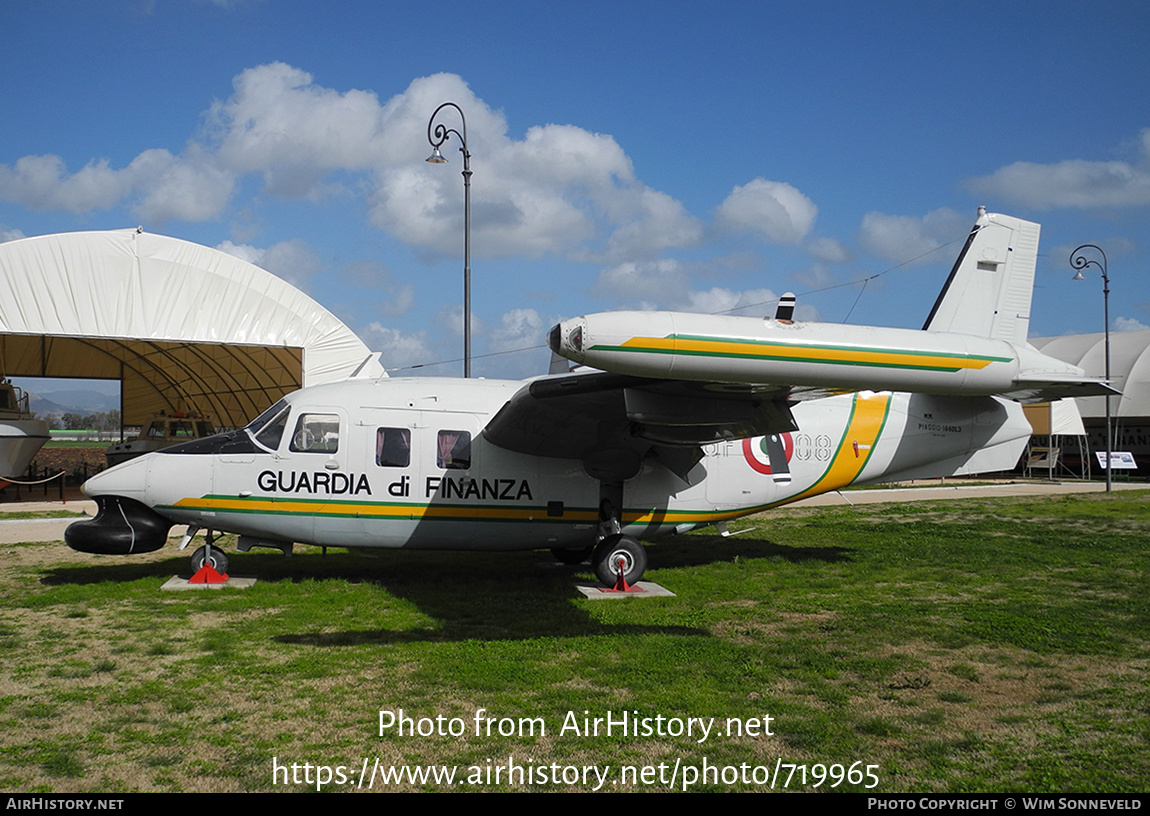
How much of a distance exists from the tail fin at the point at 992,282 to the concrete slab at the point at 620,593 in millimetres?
5541

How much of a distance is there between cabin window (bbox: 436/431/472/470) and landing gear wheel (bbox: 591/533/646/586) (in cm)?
228

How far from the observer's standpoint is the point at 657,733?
5816mm

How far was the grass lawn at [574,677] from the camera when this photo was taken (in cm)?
523

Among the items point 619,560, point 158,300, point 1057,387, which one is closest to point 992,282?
point 1057,387

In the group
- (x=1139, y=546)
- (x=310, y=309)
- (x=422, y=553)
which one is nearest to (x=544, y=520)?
(x=422, y=553)

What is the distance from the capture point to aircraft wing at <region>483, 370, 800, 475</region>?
8984mm

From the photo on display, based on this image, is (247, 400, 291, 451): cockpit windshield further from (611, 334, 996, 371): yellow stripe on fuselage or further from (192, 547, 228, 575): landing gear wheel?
(611, 334, 996, 371): yellow stripe on fuselage

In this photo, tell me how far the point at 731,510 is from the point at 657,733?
23.5 feet

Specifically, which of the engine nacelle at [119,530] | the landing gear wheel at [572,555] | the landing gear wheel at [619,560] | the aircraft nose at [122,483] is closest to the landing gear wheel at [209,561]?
the engine nacelle at [119,530]

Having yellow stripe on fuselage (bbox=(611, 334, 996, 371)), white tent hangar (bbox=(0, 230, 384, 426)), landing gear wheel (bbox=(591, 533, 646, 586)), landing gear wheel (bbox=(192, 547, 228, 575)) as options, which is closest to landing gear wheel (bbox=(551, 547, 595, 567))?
landing gear wheel (bbox=(591, 533, 646, 586))

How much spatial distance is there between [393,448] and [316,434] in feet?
3.49

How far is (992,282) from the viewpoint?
11.8m

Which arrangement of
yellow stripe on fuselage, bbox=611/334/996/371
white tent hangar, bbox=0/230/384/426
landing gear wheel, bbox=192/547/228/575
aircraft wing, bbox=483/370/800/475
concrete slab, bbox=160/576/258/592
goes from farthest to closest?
1. white tent hangar, bbox=0/230/384/426
2. landing gear wheel, bbox=192/547/228/575
3. concrete slab, bbox=160/576/258/592
4. aircraft wing, bbox=483/370/800/475
5. yellow stripe on fuselage, bbox=611/334/996/371
